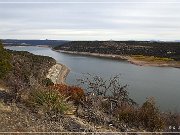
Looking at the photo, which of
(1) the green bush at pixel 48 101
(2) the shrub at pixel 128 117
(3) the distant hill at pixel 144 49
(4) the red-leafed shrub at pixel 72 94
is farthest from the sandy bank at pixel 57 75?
(3) the distant hill at pixel 144 49

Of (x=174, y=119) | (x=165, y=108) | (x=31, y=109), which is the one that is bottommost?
(x=165, y=108)

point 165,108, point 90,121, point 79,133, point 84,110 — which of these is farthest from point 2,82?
point 165,108

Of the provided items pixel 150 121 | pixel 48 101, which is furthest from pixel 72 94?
pixel 48 101

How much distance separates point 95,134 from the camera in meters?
7.61

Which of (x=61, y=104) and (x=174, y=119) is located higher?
(x=61, y=104)

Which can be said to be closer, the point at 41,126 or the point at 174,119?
the point at 41,126

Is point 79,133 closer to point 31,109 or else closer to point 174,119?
point 31,109

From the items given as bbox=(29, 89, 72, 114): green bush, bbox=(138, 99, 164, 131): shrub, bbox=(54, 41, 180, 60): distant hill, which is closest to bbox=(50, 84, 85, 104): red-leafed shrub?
bbox=(29, 89, 72, 114): green bush

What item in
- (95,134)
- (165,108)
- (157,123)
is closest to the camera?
(95,134)

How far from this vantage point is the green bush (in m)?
9.13

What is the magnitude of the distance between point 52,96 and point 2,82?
551cm

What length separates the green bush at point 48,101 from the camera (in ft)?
30.0

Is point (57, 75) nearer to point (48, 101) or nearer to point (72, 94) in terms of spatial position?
point (72, 94)

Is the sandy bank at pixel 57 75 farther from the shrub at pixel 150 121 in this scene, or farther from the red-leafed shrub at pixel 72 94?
the shrub at pixel 150 121
